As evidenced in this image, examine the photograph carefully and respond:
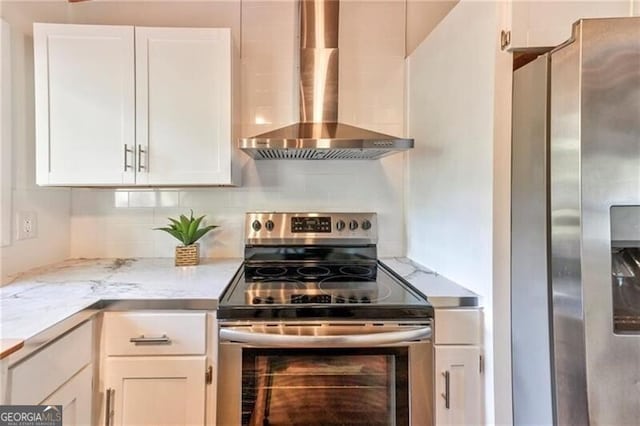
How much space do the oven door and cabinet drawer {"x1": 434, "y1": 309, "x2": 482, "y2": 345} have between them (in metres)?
0.05

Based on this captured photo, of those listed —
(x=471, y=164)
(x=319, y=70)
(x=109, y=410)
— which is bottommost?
(x=109, y=410)

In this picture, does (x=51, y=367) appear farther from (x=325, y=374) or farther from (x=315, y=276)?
(x=315, y=276)

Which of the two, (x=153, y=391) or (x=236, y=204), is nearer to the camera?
(x=153, y=391)

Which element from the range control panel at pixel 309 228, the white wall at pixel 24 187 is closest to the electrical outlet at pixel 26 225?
the white wall at pixel 24 187

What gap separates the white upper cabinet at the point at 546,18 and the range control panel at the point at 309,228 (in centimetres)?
113

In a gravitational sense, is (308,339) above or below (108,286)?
below

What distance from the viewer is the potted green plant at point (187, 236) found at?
1895 mm

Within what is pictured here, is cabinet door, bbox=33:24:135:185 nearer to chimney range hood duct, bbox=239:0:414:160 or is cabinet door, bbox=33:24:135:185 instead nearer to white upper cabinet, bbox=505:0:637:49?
chimney range hood duct, bbox=239:0:414:160

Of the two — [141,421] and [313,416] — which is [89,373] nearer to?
[141,421]

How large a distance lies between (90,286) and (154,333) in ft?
1.24

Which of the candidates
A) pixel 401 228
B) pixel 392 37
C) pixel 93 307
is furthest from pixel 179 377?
pixel 392 37

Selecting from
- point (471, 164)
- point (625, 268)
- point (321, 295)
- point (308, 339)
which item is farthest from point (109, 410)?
point (625, 268)

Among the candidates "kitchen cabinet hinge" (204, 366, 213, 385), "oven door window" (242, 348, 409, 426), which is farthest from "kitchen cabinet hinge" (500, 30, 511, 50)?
"kitchen cabinet hinge" (204, 366, 213, 385)

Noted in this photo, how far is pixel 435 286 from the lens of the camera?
4.84 ft
